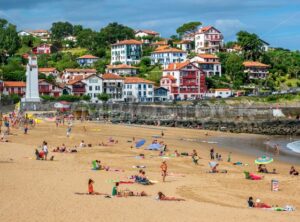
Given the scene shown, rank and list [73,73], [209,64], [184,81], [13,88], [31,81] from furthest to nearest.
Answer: [209,64]
[73,73]
[184,81]
[13,88]
[31,81]

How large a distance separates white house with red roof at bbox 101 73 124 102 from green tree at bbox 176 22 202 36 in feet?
142

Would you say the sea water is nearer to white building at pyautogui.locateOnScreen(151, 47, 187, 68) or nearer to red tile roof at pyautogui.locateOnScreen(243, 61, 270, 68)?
red tile roof at pyautogui.locateOnScreen(243, 61, 270, 68)

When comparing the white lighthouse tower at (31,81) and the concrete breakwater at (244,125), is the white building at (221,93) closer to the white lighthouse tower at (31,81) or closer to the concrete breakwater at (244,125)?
the concrete breakwater at (244,125)

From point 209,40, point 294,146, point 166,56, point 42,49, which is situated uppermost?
point 209,40

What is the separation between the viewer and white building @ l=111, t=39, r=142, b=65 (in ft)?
342

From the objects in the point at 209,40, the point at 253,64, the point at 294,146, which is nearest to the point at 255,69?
the point at 253,64

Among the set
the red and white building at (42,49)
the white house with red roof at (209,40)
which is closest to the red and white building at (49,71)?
the red and white building at (42,49)

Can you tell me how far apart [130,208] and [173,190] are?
4.04m

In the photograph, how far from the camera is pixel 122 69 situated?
→ 95062 millimetres

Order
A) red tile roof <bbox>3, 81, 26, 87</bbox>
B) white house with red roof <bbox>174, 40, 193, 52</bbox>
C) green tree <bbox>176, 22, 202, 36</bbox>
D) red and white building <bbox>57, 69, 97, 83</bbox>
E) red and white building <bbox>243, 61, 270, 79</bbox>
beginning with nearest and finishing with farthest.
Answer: red tile roof <bbox>3, 81, 26, 87</bbox> < red and white building <bbox>243, 61, 270, 79</bbox> < red and white building <bbox>57, 69, 97, 83</bbox> < white house with red roof <bbox>174, 40, 193, 52</bbox> < green tree <bbox>176, 22, 202, 36</bbox>

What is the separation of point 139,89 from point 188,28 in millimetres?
46454

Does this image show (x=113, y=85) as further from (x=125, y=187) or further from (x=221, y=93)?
(x=125, y=187)

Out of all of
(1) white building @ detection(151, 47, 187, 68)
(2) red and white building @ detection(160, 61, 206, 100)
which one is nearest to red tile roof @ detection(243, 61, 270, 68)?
(2) red and white building @ detection(160, 61, 206, 100)

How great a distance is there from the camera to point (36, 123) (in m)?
53.5
